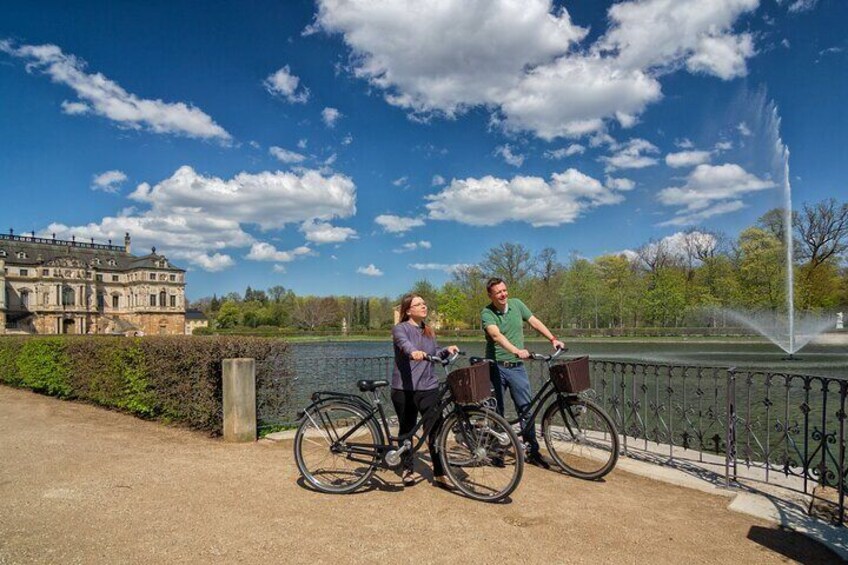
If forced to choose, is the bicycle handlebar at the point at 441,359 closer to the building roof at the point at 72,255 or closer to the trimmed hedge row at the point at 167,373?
the trimmed hedge row at the point at 167,373

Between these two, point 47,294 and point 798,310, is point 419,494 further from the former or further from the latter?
point 47,294

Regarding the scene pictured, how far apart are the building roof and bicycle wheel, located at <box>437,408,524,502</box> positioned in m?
114

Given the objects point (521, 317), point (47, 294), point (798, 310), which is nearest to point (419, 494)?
point (521, 317)

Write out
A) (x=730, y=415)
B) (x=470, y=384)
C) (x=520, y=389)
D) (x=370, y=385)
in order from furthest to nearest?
(x=520, y=389), (x=730, y=415), (x=370, y=385), (x=470, y=384)

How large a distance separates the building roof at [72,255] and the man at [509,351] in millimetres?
113619

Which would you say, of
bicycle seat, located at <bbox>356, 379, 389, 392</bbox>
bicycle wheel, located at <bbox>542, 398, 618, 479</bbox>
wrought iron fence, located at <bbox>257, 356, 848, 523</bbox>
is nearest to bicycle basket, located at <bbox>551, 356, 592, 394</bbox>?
bicycle wheel, located at <bbox>542, 398, 618, 479</bbox>

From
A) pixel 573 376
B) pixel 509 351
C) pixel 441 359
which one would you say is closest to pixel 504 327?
pixel 509 351

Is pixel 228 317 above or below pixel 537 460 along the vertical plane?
below

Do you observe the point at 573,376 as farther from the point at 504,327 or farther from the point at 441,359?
the point at 441,359

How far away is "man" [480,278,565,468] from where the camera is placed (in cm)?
553

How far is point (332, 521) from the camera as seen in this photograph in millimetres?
4172

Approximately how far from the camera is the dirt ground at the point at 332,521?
362 centimetres

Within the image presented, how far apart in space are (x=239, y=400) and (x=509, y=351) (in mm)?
3703

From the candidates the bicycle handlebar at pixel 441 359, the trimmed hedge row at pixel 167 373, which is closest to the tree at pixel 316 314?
the trimmed hedge row at pixel 167 373
